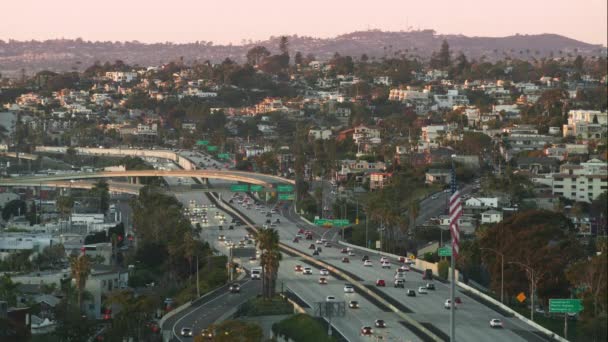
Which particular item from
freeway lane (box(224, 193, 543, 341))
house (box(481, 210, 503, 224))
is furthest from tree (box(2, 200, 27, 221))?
freeway lane (box(224, 193, 543, 341))

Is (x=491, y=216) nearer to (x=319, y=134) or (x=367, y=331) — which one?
(x=367, y=331)

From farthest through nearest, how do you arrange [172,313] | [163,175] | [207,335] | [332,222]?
[163,175]
[332,222]
[172,313]
[207,335]

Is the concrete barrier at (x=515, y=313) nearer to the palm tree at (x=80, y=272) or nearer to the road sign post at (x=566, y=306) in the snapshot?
the road sign post at (x=566, y=306)

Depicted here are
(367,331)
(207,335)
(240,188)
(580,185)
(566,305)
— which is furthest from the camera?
(240,188)

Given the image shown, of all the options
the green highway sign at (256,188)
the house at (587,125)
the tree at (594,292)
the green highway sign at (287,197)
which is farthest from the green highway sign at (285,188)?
the tree at (594,292)

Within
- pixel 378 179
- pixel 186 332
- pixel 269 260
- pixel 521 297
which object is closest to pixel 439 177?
pixel 378 179

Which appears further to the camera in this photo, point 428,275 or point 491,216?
point 491,216

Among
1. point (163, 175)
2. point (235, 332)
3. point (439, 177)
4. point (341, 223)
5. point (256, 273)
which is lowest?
point (163, 175)

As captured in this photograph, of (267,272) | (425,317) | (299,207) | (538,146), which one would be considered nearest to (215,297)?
(267,272)

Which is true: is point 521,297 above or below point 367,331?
below
